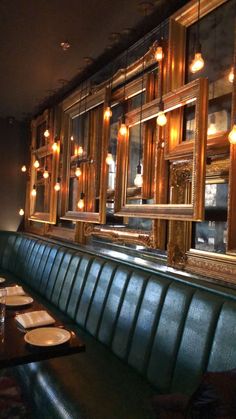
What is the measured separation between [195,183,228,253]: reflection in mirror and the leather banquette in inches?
9.1

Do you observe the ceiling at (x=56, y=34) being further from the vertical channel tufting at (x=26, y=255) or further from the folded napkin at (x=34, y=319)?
the folded napkin at (x=34, y=319)

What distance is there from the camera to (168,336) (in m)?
1.84

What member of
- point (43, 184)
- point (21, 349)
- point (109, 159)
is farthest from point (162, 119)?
point (43, 184)

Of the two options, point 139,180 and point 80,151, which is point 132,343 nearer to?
point 139,180

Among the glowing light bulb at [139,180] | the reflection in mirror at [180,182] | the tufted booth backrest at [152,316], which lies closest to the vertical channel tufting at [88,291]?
the tufted booth backrest at [152,316]

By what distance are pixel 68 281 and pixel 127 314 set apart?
1022 mm

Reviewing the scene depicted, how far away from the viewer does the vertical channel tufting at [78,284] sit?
9.34ft

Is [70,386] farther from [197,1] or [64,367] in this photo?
[197,1]

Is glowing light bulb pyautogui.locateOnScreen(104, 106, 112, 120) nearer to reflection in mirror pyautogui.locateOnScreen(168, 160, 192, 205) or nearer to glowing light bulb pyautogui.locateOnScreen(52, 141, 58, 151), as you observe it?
reflection in mirror pyautogui.locateOnScreen(168, 160, 192, 205)

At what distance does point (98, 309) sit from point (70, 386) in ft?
2.46

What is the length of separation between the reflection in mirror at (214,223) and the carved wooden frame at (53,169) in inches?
100

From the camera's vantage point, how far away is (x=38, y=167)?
5031 mm

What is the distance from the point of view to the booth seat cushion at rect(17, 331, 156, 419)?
161 cm

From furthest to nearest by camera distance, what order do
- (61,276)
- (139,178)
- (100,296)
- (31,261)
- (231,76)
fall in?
(31,261) < (61,276) < (139,178) < (100,296) < (231,76)
